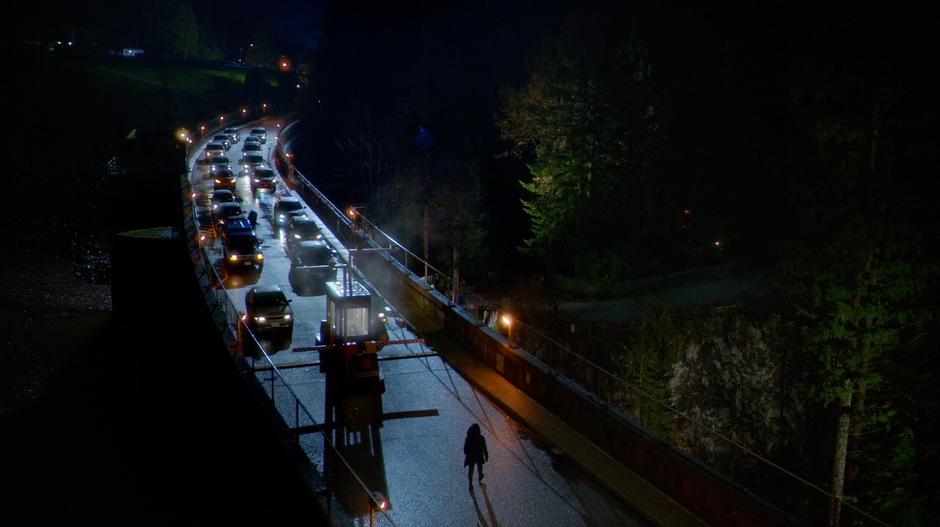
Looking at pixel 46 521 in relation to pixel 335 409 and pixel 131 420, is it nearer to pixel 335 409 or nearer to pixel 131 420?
pixel 131 420

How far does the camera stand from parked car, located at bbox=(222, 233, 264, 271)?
30688 mm

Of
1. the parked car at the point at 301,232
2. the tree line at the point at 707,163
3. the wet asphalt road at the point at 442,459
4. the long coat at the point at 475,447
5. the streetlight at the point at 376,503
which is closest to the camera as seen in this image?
the streetlight at the point at 376,503

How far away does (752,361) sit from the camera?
37562 millimetres

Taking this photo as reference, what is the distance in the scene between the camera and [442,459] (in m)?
15.1

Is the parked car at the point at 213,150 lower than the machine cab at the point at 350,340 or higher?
higher

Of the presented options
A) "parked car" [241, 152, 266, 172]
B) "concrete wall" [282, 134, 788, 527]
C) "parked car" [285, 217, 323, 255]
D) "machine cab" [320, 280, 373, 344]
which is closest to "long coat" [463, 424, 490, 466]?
"concrete wall" [282, 134, 788, 527]

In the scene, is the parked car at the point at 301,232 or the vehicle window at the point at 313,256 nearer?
the vehicle window at the point at 313,256

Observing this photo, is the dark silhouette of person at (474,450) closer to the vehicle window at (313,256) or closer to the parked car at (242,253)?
the vehicle window at (313,256)

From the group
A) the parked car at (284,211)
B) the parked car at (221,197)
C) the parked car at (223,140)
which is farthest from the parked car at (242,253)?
the parked car at (223,140)

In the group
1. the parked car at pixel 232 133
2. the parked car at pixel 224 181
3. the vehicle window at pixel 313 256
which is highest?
the parked car at pixel 232 133

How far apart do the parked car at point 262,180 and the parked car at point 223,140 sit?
714 inches

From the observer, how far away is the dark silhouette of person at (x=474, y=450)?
44.1 feet

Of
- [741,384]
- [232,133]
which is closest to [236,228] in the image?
[741,384]

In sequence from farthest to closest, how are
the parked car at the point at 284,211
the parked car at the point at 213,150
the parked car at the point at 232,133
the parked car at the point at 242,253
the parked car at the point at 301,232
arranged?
the parked car at the point at 232,133 → the parked car at the point at 213,150 → the parked car at the point at 284,211 → the parked car at the point at 301,232 → the parked car at the point at 242,253
